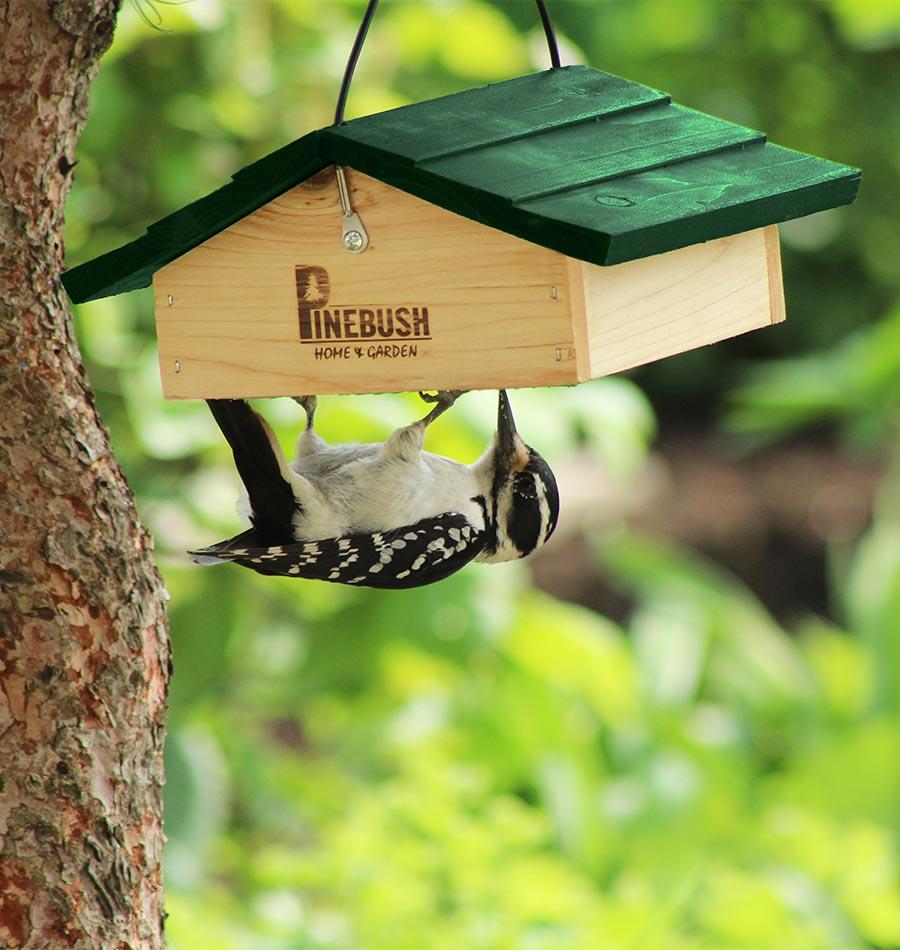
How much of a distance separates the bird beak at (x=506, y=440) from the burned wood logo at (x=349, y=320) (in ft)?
1.07

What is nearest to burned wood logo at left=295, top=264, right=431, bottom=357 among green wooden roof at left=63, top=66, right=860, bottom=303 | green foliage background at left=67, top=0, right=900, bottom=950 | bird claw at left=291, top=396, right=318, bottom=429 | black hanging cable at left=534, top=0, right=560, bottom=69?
green wooden roof at left=63, top=66, right=860, bottom=303

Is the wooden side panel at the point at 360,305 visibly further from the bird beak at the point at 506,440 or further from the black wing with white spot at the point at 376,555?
the bird beak at the point at 506,440

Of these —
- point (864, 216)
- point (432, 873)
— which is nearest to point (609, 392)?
point (432, 873)

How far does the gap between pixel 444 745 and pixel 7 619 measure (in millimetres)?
2781

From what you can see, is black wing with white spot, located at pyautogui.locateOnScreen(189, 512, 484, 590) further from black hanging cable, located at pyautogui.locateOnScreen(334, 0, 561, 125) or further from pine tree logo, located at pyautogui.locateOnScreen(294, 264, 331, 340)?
black hanging cable, located at pyautogui.locateOnScreen(334, 0, 561, 125)

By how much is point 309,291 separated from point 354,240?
0.09 metres

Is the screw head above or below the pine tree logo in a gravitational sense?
above

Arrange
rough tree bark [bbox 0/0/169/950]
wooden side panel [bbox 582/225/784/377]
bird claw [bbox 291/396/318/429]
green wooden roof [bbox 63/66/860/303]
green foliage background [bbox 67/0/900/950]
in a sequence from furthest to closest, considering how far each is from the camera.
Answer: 1. green foliage background [bbox 67/0/900/950]
2. bird claw [bbox 291/396/318/429]
3. rough tree bark [bbox 0/0/169/950]
4. wooden side panel [bbox 582/225/784/377]
5. green wooden roof [bbox 63/66/860/303]

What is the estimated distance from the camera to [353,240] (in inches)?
60.4

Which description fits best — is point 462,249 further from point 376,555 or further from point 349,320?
point 376,555

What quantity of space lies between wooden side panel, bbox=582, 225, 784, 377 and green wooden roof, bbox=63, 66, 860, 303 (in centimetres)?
10

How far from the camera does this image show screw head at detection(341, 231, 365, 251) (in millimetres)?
1532

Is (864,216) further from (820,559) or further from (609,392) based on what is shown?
(609,392)

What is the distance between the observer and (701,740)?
14.3 feet
